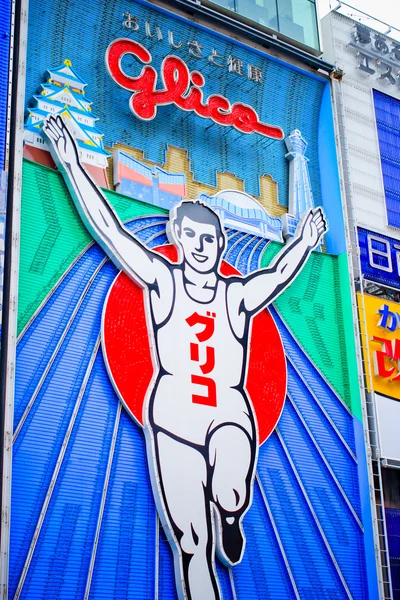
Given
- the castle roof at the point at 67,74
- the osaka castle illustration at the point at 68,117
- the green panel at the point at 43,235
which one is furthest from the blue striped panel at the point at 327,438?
the castle roof at the point at 67,74

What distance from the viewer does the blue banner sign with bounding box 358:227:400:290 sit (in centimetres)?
1680

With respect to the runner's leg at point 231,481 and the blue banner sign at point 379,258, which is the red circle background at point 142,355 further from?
the blue banner sign at point 379,258

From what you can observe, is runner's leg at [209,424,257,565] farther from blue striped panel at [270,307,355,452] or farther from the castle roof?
the castle roof

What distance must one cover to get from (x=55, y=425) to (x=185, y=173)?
543 cm

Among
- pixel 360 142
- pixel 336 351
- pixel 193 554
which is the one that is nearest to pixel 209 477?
pixel 193 554

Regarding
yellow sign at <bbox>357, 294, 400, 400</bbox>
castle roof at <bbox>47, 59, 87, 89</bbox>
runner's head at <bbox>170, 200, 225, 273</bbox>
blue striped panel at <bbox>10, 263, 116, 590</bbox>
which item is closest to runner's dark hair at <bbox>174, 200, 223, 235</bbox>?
runner's head at <bbox>170, 200, 225, 273</bbox>

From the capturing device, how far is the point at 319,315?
1549 centimetres

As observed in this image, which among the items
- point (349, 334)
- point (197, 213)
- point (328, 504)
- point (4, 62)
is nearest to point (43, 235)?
point (4, 62)

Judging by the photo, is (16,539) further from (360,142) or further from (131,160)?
(360,142)

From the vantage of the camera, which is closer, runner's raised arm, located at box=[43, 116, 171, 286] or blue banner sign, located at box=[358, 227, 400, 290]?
runner's raised arm, located at box=[43, 116, 171, 286]

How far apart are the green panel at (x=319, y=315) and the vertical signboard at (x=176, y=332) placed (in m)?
0.04

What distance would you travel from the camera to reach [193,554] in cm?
1206

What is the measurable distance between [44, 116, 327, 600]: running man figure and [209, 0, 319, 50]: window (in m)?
5.00

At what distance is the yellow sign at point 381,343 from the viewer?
1579cm
